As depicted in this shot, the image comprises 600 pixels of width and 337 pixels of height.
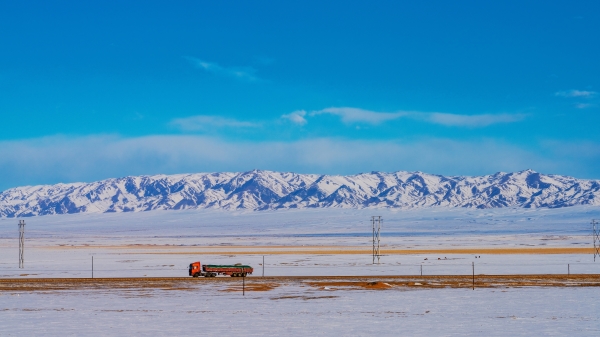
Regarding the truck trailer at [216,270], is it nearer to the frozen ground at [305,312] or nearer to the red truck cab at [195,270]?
the red truck cab at [195,270]

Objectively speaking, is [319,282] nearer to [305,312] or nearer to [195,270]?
[195,270]

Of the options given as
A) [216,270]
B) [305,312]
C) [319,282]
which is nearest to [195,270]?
[216,270]

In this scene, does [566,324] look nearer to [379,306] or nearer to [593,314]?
[593,314]

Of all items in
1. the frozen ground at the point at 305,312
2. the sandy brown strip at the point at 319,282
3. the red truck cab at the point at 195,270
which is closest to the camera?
the frozen ground at the point at 305,312

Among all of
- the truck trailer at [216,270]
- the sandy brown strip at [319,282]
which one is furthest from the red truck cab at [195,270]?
the sandy brown strip at [319,282]

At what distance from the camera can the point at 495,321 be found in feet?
87.0

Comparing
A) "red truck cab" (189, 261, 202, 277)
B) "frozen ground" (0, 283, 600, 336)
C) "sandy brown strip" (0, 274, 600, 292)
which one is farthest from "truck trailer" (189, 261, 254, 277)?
"frozen ground" (0, 283, 600, 336)

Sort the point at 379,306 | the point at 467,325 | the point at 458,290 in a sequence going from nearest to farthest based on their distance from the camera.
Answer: the point at 467,325, the point at 379,306, the point at 458,290

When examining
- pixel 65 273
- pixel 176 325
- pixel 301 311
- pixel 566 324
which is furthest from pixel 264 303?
pixel 65 273

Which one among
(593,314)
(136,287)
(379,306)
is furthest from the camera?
(136,287)

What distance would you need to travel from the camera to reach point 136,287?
41.8 metres

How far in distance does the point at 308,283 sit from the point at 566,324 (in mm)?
20104

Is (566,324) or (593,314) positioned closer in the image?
(566,324)

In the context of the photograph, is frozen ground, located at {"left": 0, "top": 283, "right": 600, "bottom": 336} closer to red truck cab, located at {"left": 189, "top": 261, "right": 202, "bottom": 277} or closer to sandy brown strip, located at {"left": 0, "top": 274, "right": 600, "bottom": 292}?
sandy brown strip, located at {"left": 0, "top": 274, "right": 600, "bottom": 292}
